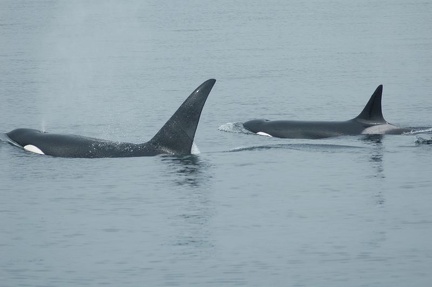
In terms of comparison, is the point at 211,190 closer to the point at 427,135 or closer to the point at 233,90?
the point at 427,135

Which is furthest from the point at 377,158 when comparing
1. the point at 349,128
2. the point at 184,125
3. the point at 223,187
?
the point at 184,125

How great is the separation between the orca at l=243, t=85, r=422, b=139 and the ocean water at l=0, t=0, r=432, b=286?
41 centimetres

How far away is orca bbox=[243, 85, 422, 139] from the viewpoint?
76.5 feet

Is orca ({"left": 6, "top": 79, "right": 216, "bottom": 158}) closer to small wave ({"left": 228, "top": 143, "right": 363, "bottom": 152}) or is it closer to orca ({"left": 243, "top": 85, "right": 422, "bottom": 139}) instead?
small wave ({"left": 228, "top": 143, "right": 363, "bottom": 152})

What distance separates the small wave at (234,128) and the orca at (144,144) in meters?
4.31

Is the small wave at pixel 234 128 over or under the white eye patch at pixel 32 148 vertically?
under

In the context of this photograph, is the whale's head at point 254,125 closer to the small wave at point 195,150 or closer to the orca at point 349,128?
the orca at point 349,128

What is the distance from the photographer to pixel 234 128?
25.0 metres

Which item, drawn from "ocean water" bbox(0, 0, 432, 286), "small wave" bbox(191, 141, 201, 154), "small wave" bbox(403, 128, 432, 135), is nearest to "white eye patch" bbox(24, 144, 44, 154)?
"ocean water" bbox(0, 0, 432, 286)

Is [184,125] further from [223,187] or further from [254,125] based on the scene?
[254,125]

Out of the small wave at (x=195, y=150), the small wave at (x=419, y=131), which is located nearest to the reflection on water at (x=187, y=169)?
the small wave at (x=195, y=150)

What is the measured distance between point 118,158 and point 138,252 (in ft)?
19.0

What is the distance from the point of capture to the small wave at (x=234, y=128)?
24.6m

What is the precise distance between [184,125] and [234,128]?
18.7 ft
